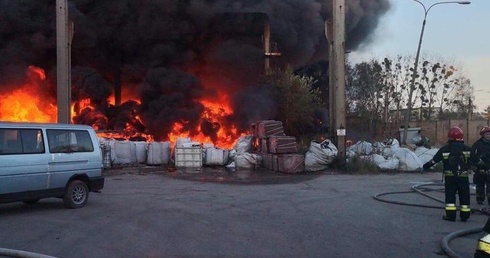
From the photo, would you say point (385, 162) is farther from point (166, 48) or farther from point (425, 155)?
point (166, 48)

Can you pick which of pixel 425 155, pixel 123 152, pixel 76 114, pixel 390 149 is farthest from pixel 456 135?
pixel 76 114

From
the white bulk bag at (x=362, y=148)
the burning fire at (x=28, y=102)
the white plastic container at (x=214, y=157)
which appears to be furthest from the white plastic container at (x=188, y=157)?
the burning fire at (x=28, y=102)

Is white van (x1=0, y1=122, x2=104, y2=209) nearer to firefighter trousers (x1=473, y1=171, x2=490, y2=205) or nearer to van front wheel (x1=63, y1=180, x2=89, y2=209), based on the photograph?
van front wheel (x1=63, y1=180, x2=89, y2=209)

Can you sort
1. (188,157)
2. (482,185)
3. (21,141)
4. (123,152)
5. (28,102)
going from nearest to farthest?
(21,141)
(482,185)
(188,157)
(123,152)
(28,102)

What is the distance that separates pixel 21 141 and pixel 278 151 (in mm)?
13075

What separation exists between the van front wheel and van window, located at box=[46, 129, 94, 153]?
0.68 metres

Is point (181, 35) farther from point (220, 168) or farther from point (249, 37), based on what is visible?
point (220, 168)

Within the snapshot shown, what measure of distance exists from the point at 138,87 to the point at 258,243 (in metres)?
26.1

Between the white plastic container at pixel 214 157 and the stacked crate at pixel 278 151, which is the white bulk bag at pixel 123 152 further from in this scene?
the stacked crate at pixel 278 151

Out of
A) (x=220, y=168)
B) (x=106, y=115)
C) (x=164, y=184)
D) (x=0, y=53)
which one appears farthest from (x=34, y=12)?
(x=164, y=184)

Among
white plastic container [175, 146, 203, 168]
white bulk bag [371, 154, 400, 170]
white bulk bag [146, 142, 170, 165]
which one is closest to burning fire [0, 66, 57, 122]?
white bulk bag [146, 142, 170, 165]

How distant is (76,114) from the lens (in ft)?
104

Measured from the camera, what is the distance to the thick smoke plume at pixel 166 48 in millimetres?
30203

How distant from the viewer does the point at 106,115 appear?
31969 mm
